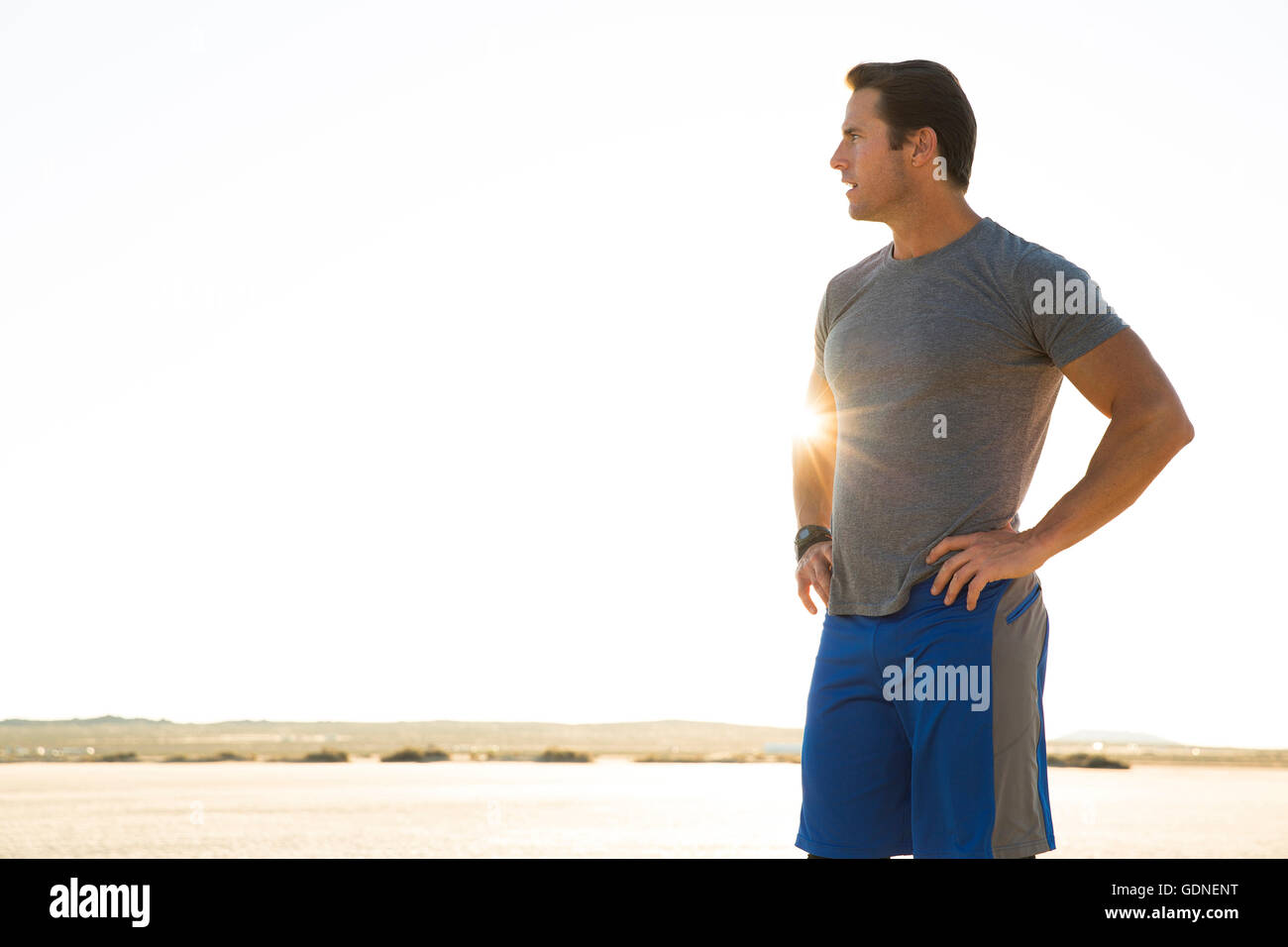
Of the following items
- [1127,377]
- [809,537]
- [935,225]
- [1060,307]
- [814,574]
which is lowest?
[814,574]

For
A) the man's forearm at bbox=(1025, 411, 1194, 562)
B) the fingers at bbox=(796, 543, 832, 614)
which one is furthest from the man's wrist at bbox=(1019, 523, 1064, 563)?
the fingers at bbox=(796, 543, 832, 614)

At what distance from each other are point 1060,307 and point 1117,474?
410 millimetres

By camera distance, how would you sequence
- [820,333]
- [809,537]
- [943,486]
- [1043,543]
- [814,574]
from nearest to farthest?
[1043,543], [943,486], [814,574], [809,537], [820,333]

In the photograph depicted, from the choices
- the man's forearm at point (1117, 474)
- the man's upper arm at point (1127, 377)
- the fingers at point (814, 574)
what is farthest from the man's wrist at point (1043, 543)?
the fingers at point (814, 574)

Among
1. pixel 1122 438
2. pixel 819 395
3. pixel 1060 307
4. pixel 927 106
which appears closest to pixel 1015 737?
pixel 1122 438

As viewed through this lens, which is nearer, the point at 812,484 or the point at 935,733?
the point at 935,733

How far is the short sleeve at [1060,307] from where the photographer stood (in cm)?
258

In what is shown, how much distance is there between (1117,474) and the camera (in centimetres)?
256

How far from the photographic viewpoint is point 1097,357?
8.46 ft

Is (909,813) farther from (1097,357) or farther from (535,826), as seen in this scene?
(535,826)

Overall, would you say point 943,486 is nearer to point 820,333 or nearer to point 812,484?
point 812,484

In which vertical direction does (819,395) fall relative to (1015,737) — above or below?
above
